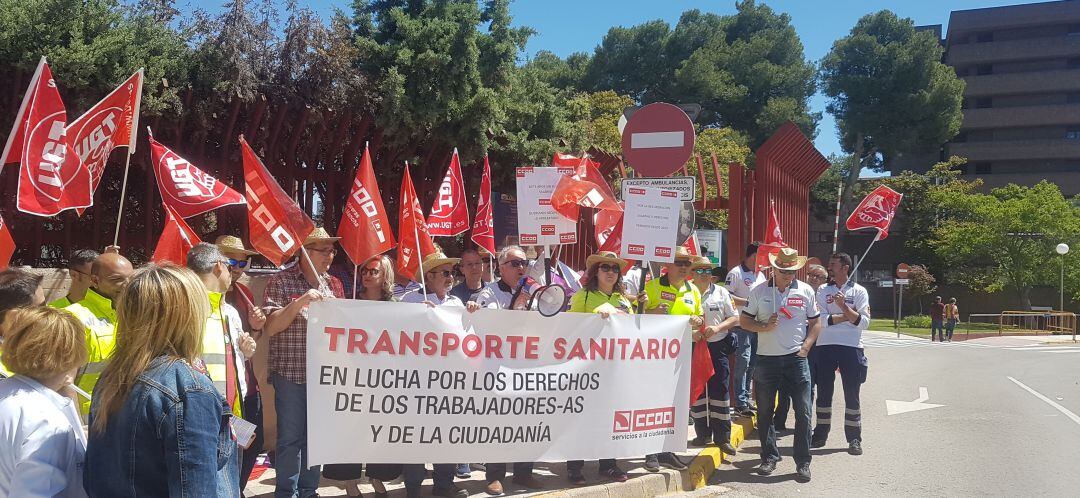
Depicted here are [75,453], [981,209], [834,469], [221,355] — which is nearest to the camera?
[75,453]

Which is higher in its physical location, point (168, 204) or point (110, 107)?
point (110, 107)

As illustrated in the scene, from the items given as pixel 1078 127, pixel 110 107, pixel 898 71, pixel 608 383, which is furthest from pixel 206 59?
pixel 1078 127

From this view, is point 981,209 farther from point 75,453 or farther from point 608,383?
point 75,453

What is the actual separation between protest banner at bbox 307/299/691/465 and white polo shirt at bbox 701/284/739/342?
0.86m

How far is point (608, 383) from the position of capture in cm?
609

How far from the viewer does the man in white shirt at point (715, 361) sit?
24.1 ft

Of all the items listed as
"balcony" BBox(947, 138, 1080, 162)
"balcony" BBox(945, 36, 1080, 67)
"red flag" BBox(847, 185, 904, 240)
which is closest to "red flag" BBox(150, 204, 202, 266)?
"red flag" BBox(847, 185, 904, 240)

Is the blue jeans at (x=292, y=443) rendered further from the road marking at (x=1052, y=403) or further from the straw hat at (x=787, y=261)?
the road marking at (x=1052, y=403)

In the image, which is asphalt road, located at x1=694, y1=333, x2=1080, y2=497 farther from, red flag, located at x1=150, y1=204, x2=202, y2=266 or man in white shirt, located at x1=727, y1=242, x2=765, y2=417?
red flag, located at x1=150, y1=204, x2=202, y2=266

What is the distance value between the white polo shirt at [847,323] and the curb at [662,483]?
5.48ft

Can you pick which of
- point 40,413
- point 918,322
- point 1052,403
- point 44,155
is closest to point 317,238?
point 44,155

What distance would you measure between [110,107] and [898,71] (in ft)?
176

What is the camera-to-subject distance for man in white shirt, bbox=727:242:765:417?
8.14m

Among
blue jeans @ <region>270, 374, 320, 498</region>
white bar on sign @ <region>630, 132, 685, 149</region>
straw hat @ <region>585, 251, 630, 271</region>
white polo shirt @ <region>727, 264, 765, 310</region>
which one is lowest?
blue jeans @ <region>270, 374, 320, 498</region>
